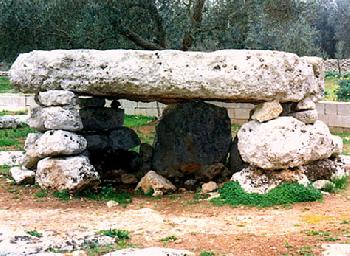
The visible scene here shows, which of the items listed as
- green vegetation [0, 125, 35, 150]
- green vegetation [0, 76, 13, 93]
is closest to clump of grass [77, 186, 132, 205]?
green vegetation [0, 125, 35, 150]

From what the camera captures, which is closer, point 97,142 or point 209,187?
point 209,187

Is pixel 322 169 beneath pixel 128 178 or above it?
above

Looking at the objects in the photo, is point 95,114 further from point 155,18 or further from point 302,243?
point 302,243

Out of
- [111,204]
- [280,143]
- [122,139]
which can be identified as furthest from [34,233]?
[122,139]

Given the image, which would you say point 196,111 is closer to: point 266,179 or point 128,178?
point 128,178

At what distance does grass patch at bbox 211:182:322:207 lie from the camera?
8445 millimetres

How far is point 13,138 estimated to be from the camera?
14.9m

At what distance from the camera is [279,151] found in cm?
863

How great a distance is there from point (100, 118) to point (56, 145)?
2557 millimetres

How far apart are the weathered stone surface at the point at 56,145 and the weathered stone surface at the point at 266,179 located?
7.40 feet

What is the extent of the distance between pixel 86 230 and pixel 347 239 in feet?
8.86

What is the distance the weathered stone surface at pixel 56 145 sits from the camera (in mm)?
8984

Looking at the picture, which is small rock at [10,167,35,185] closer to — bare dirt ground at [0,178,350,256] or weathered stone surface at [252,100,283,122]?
bare dirt ground at [0,178,350,256]

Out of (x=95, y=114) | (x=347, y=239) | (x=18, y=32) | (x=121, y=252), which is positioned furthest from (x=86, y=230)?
(x=18, y=32)
